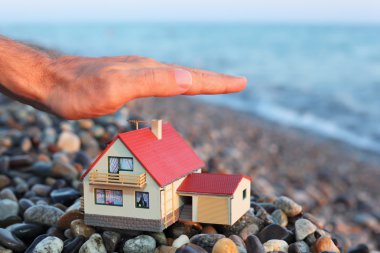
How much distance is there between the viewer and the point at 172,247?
496 cm

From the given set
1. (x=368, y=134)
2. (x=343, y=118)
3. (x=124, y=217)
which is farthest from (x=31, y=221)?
(x=343, y=118)

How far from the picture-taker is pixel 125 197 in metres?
5.18

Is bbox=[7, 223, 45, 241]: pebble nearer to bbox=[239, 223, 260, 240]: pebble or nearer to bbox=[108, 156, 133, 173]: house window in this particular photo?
bbox=[108, 156, 133, 173]: house window

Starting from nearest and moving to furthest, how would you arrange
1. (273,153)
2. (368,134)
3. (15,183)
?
(15,183) < (273,153) < (368,134)

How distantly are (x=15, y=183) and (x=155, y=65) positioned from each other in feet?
13.6

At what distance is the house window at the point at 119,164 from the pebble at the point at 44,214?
1077mm

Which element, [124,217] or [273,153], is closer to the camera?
[124,217]

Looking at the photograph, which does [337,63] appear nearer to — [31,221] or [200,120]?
[200,120]

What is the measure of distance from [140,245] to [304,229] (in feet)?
5.79

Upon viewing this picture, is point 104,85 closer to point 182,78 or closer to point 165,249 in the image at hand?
point 182,78

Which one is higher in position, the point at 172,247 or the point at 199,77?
the point at 199,77

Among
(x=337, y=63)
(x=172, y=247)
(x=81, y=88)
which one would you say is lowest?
(x=337, y=63)

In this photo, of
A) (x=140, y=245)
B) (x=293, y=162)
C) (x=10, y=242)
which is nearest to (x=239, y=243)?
(x=140, y=245)

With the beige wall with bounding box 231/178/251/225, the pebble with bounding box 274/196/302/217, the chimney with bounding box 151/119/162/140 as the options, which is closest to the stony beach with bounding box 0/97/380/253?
the pebble with bounding box 274/196/302/217
